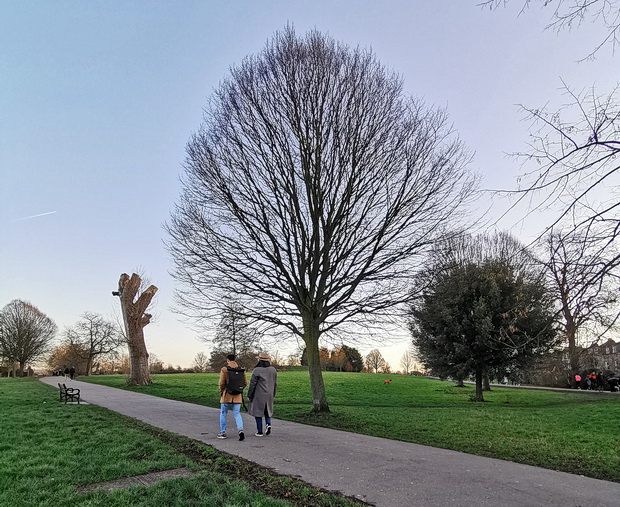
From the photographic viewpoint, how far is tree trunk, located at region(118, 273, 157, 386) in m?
26.7

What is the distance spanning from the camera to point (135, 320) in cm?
2702

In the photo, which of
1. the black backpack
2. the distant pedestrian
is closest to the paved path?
the black backpack

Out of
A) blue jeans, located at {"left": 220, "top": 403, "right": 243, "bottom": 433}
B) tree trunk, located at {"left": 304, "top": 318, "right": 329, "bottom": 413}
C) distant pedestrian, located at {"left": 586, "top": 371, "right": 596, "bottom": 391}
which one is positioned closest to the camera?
blue jeans, located at {"left": 220, "top": 403, "right": 243, "bottom": 433}

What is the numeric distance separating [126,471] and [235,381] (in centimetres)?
340

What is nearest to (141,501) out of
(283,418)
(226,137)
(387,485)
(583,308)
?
(387,485)

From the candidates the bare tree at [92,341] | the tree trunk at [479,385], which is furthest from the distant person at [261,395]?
the bare tree at [92,341]

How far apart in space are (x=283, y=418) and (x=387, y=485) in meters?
7.52

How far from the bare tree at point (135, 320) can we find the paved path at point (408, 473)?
19.5m

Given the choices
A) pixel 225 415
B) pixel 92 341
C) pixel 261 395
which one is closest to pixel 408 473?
pixel 261 395

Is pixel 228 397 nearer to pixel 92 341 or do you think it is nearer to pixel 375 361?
pixel 92 341

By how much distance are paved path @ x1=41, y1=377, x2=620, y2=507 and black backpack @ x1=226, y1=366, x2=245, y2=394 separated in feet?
3.18

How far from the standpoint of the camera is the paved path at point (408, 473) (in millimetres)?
5012

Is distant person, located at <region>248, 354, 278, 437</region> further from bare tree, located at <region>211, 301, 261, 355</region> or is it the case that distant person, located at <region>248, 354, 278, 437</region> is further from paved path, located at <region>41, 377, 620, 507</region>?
bare tree, located at <region>211, 301, 261, 355</region>

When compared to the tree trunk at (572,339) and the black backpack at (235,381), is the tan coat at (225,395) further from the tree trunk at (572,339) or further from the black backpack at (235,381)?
the tree trunk at (572,339)
